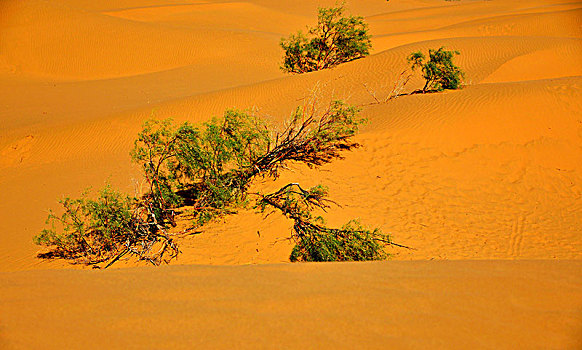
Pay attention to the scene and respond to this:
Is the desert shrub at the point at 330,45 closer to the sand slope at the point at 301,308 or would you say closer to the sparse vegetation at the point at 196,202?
the sparse vegetation at the point at 196,202

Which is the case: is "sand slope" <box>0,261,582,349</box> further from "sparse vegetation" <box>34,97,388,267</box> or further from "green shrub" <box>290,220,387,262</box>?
"sparse vegetation" <box>34,97,388,267</box>

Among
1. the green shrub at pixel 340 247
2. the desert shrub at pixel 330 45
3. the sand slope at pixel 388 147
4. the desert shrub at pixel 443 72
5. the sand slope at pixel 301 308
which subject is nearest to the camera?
the sand slope at pixel 301 308

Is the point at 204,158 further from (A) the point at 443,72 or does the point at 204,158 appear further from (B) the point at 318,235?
(A) the point at 443,72

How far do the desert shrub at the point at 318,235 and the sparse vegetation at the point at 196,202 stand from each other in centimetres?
2

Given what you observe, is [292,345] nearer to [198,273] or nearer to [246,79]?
[198,273]

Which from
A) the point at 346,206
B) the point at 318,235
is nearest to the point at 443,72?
the point at 346,206

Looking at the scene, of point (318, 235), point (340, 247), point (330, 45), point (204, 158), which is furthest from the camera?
point (330, 45)

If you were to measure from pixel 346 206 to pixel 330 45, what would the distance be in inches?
486

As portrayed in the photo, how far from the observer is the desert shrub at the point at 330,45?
16.7 m

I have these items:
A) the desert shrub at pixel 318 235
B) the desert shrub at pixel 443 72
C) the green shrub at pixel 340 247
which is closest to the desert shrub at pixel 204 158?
the desert shrub at pixel 318 235

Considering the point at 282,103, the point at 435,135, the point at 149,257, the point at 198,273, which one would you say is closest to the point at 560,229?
the point at 435,135

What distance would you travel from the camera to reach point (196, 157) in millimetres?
6734

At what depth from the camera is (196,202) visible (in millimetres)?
7074

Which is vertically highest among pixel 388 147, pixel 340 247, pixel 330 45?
pixel 330 45
